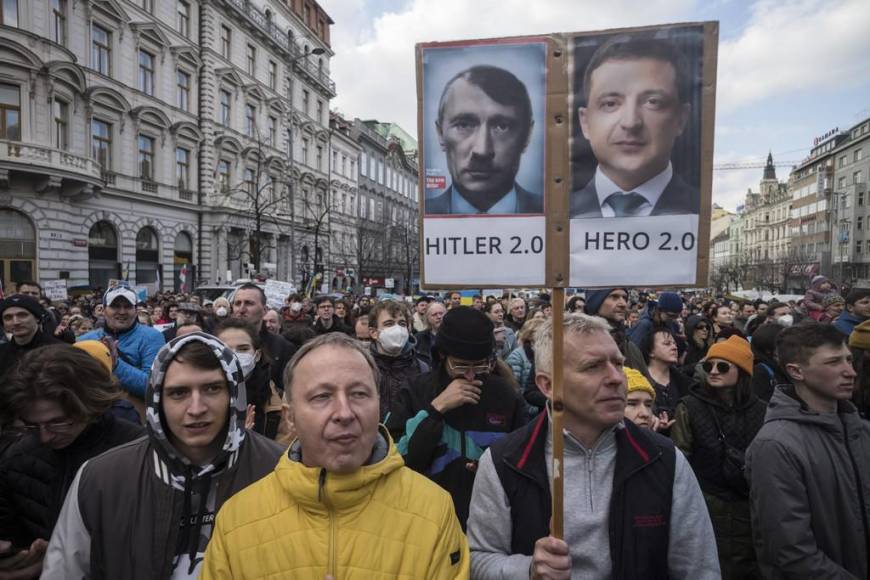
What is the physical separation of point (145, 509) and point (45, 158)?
24.2 m

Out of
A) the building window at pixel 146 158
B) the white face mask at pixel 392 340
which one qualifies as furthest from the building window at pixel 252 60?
the white face mask at pixel 392 340

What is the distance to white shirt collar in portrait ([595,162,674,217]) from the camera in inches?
81.3

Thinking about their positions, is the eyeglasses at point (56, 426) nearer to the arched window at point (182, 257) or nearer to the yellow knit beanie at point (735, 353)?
the yellow knit beanie at point (735, 353)

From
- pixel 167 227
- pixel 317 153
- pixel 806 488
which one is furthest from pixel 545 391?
pixel 317 153

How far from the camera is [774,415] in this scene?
2736mm

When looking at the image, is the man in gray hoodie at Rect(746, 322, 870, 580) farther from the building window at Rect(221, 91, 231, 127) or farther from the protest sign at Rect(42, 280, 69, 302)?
the building window at Rect(221, 91, 231, 127)

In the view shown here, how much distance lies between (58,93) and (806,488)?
27624 mm

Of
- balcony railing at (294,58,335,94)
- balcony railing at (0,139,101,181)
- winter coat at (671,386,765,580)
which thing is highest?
balcony railing at (294,58,335,94)

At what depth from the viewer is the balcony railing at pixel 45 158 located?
1998 centimetres

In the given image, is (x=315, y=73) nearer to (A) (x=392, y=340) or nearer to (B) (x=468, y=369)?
(A) (x=392, y=340)

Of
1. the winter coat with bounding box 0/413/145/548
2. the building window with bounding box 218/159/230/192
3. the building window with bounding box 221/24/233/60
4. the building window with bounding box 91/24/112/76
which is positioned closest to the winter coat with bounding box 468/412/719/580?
the winter coat with bounding box 0/413/145/548

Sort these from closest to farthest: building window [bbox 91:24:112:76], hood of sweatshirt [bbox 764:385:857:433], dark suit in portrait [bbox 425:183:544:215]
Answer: dark suit in portrait [bbox 425:183:544:215], hood of sweatshirt [bbox 764:385:857:433], building window [bbox 91:24:112:76]

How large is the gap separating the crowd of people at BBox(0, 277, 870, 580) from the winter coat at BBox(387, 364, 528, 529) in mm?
10

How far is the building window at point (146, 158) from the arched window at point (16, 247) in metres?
7.02
